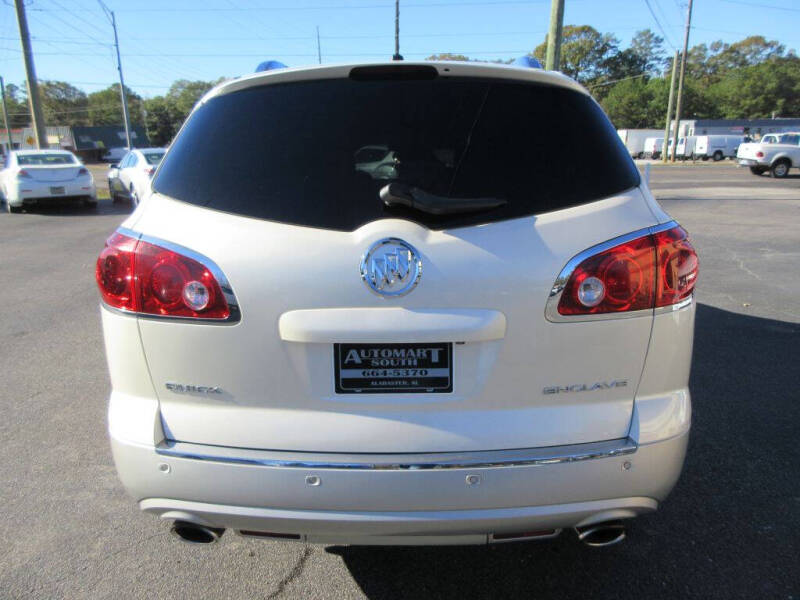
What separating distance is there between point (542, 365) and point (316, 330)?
0.70m

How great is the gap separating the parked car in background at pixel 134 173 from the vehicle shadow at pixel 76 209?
1.17 ft

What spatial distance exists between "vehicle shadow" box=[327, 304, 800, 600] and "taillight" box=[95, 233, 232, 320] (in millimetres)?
1331

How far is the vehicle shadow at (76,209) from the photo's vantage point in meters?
16.1

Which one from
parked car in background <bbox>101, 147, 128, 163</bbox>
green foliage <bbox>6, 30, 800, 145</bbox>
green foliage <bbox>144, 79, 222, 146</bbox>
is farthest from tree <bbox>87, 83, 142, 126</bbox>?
parked car in background <bbox>101, 147, 128, 163</bbox>

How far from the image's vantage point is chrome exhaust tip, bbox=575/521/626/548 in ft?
6.43

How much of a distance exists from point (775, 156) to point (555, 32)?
71.0 feet

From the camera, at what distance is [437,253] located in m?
1.80

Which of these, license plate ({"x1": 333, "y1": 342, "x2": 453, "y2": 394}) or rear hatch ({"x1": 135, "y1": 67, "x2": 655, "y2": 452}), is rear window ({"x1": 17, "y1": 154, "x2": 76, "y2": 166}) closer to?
rear hatch ({"x1": 135, "y1": 67, "x2": 655, "y2": 452})

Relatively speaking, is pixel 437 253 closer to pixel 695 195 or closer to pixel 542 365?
pixel 542 365

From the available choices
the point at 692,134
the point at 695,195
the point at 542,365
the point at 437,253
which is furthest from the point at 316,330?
the point at 692,134

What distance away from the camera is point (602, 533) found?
2.01 metres

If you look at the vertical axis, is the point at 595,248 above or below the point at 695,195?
above

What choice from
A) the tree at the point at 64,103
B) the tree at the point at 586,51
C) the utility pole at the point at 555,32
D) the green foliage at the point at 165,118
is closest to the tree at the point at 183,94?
the green foliage at the point at 165,118

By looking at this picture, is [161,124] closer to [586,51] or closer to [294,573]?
[586,51]
